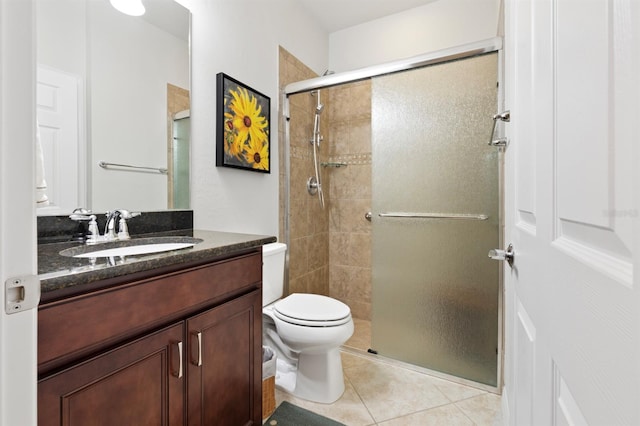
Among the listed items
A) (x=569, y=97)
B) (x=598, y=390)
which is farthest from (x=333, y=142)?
(x=598, y=390)

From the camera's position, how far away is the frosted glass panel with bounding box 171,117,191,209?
146cm

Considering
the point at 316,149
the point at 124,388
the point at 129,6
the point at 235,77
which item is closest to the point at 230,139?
the point at 235,77

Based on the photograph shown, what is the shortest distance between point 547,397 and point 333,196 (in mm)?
2326

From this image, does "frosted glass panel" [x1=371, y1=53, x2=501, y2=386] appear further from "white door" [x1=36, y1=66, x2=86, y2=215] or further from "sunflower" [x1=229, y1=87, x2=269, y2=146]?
"white door" [x1=36, y1=66, x2=86, y2=215]

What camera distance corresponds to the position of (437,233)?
5.95ft

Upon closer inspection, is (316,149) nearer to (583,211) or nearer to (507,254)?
(507,254)

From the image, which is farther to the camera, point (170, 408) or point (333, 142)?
point (333, 142)

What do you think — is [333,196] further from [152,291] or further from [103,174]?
[152,291]

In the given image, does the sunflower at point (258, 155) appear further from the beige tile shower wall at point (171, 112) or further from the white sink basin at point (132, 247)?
the white sink basin at point (132, 247)

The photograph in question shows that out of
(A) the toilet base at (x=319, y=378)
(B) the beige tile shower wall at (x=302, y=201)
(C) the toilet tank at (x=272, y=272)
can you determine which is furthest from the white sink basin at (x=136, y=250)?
(B) the beige tile shower wall at (x=302, y=201)

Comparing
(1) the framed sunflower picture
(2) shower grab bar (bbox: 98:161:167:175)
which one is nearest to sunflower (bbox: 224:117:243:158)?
(1) the framed sunflower picture

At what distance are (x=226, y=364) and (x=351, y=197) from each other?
1.92 m

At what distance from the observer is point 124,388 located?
0.74m

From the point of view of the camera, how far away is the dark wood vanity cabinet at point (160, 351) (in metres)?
0.63
